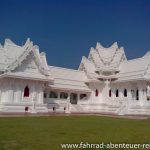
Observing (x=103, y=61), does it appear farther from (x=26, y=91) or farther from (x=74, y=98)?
(x=26, y=91)

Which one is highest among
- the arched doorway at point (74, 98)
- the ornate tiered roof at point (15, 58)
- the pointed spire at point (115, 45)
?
the pointed spire at point (115, 45)

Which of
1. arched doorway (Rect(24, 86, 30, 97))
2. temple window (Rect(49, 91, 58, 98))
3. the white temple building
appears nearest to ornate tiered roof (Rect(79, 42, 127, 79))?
the white temple building

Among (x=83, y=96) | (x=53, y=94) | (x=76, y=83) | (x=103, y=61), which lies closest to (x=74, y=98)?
(x=83, y=96)

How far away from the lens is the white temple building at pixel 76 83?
28.2 meters

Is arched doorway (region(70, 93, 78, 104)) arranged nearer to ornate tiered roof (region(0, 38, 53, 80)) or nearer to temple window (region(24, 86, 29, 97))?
ornate tiered roof (region(0, 38, 53, 80))

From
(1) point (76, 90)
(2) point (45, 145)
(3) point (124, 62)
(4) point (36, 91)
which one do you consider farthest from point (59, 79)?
(2) point (45, 145)

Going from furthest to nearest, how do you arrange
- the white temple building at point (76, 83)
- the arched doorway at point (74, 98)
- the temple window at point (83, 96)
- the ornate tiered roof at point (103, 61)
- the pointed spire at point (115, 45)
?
the pointed spire at point (115, 45) < the ornate tiered roof at point (103, 61) < the temple window at point (83, 96) < the arched doorway at point (74, 98) < the white temple building at point (76, 83)

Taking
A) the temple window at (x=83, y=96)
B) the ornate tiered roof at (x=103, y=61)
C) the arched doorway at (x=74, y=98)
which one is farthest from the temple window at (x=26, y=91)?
the ornate tiered roof at (x=103, y=61)

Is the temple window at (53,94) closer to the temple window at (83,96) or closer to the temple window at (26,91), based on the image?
the temple window at (83,96)

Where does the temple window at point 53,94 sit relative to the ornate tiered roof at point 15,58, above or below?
below

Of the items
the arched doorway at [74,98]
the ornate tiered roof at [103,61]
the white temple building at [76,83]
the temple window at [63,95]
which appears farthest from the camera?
the ornate tiered roof at [103,61]

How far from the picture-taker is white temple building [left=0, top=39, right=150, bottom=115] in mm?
28156

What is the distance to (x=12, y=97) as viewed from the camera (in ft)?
90.5

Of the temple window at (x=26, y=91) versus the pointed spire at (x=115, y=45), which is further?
the pointed spire at (x=115, y=45)
